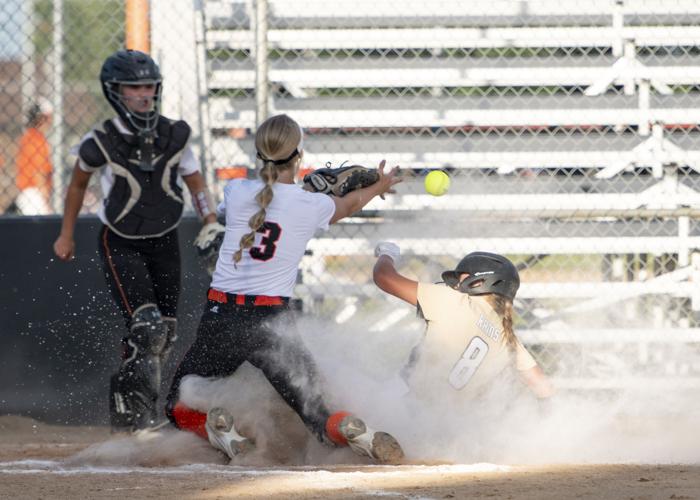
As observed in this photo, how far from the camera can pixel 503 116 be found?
8.28 meters

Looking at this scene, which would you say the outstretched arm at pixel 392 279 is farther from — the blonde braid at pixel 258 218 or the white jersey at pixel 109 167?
the white jersey at pixel 109 167

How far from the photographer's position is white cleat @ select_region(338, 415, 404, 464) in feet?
16.2

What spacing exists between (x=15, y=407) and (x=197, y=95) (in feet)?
8.44

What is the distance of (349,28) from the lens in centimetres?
845

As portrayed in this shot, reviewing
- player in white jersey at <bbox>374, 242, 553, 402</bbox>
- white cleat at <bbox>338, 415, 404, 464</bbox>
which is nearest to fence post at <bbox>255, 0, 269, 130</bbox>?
player in white jersey at <bbox>374, 242, 553, 402</bbox>

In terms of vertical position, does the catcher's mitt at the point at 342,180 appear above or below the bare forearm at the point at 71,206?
above

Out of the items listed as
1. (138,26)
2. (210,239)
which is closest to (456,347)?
(210,239)

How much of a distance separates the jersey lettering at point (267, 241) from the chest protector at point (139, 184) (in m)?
1.12

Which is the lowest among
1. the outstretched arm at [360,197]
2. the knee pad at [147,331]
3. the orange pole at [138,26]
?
the knee pad at [147,331]

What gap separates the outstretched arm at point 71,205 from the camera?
591 centimetres

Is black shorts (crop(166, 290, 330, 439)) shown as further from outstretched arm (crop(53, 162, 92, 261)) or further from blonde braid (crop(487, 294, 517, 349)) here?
outstretched arm (crop(53, 162, 92, 261))

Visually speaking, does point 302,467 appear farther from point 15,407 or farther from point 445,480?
point 15,407

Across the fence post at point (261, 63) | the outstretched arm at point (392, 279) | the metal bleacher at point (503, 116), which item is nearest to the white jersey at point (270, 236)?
the outstretched arm at point (392, 279)

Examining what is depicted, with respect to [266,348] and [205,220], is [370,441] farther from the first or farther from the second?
[205,220]
